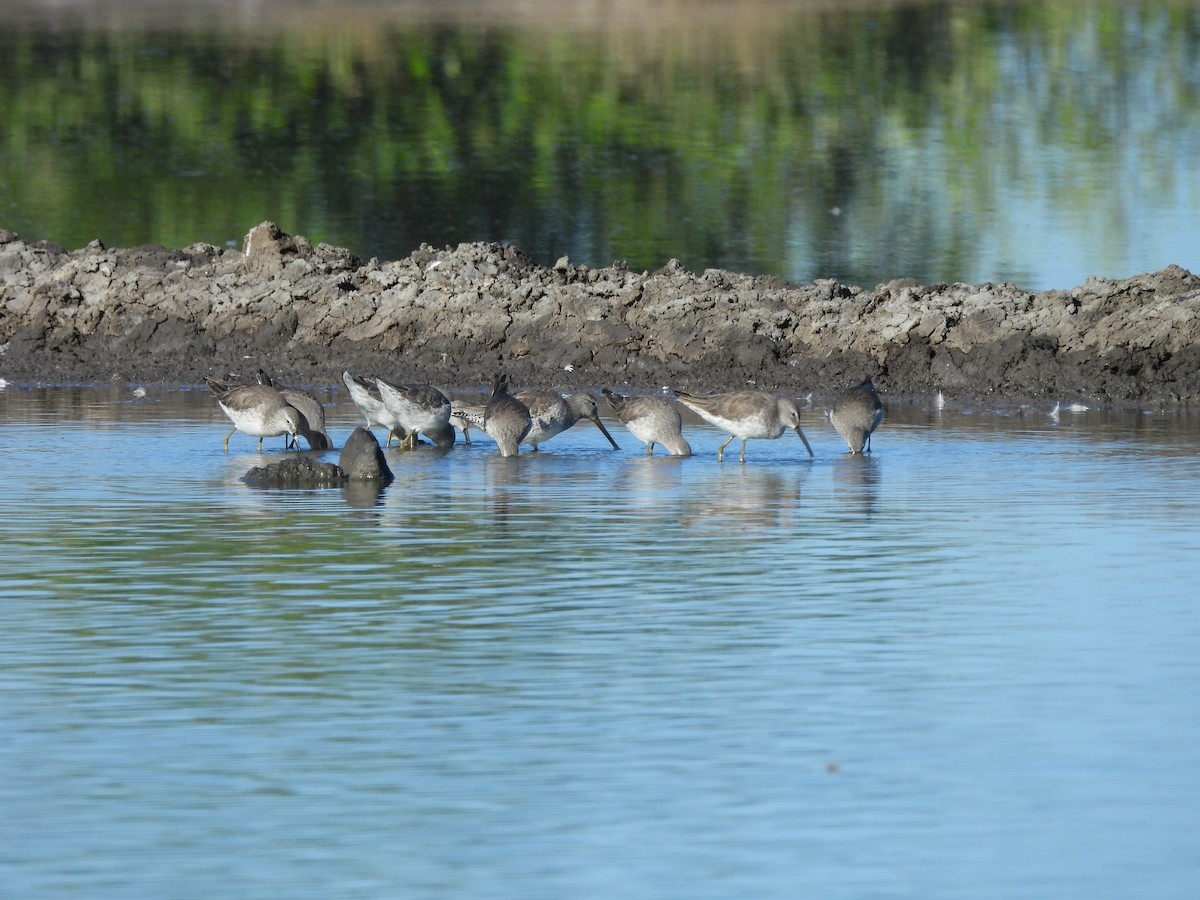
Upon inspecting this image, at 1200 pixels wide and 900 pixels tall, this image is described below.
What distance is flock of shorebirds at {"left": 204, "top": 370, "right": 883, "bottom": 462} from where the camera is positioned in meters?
18.9

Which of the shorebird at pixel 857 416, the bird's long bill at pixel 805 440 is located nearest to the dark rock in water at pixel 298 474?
the bird's long bill at pixel 805 440

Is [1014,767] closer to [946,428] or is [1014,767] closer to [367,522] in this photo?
[367,522]

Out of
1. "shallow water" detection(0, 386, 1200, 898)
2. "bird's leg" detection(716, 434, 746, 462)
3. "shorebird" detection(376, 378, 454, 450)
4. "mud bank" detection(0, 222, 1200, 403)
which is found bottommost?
"shallow water" detection(0, 386, 1200, 898)

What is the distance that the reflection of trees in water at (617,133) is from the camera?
Answer: 113 ft

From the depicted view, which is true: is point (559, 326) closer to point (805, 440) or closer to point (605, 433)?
point (605, 433)

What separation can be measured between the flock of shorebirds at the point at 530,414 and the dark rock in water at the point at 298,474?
162 cm

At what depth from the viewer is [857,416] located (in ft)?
62.0

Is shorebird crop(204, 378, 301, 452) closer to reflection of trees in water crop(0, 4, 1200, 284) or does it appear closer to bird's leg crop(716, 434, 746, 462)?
bird's leg crop(716, 434, 746, 462)

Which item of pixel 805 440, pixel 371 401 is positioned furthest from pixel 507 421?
pixel 805 440

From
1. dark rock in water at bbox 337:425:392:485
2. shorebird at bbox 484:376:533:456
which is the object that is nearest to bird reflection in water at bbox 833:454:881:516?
shorebird at bbox 484:376:533:456

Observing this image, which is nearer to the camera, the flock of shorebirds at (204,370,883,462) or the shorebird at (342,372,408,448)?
the flock of shorebirds at (204,370,883,462)

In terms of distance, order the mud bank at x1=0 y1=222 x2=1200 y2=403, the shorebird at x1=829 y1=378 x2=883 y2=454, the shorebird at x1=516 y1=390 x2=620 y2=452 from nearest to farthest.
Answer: the shorebird at x1=829 y1=378 x2=883 y2=454 < the shorebird at x1=516 y1=390 x2=620 y2=452 < the mud bank at x1=0 y1=222 x2=1200 y2=403

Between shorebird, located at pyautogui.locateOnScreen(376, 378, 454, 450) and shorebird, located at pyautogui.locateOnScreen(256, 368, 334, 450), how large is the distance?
21.8 inches

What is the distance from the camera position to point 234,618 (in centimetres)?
1189
